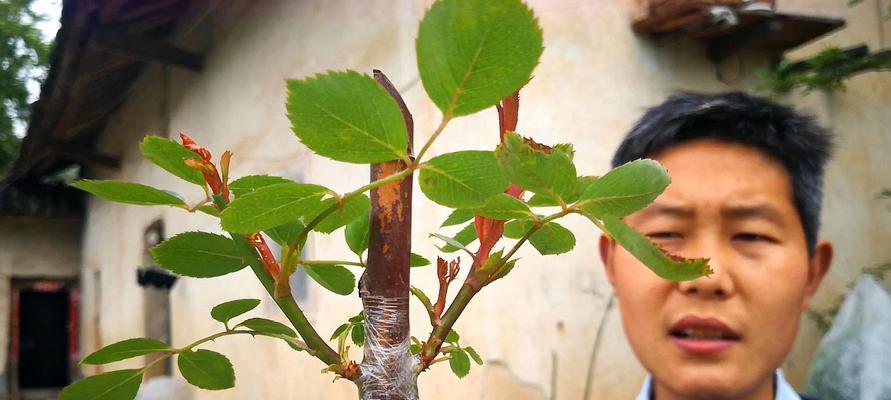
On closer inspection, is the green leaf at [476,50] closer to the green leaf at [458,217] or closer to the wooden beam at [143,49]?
the green leaf at [458,217]

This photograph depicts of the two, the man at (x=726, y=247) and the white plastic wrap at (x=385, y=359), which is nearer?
the white plastic wrap at (x=385, y=359)

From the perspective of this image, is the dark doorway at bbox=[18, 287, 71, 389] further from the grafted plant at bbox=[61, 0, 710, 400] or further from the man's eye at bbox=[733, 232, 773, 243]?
the grafted plant at bbox=[61, 0, 710, 400]

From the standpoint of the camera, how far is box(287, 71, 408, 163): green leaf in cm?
26

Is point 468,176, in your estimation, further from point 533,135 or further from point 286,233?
point 533,135

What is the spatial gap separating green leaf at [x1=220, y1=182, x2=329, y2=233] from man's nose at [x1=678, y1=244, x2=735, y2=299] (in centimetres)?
77

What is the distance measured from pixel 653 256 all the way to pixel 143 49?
3833mm

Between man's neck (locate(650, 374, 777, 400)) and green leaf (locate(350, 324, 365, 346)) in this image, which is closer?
green leaf (locate(350, 324, 365, 346))

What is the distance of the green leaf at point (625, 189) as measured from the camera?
0.29 meters

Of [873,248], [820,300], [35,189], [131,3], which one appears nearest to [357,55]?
[131,3]

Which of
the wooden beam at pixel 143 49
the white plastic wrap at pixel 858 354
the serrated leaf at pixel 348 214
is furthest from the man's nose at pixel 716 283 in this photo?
the wooden beam at pixel 143 49

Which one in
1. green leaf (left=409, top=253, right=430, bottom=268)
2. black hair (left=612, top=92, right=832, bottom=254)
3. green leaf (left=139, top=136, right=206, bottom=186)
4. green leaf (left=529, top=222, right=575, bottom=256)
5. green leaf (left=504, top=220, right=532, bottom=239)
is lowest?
green leaf (left=409, top=253, right=430, bottom=268)

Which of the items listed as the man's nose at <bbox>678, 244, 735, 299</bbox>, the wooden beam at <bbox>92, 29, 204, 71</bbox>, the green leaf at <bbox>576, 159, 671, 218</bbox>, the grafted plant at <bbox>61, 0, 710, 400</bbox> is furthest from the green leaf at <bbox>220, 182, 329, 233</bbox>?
the wooden beam at <bbox>92, 29, 204, 71</bbox>

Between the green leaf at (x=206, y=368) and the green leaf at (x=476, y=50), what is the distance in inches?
8.3

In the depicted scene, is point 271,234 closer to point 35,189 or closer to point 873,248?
point 873,248
